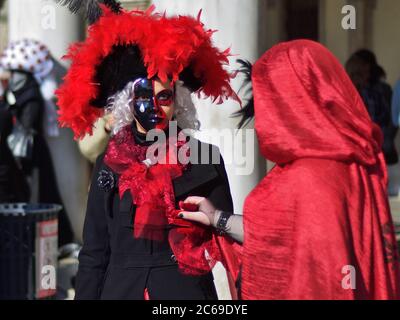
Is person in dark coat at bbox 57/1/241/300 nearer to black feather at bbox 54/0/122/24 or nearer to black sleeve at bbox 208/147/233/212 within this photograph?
black sleeve at bbox 208/147/233/212

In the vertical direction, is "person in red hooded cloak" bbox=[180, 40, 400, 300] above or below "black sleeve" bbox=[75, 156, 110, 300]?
above

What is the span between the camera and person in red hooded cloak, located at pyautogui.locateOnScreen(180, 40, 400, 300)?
221 centimetres

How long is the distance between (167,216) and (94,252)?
1.06 ft

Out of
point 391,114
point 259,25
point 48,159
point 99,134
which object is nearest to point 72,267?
point 48,159

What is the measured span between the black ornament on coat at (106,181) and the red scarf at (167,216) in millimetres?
31

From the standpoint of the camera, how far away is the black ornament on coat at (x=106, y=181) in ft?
9.63

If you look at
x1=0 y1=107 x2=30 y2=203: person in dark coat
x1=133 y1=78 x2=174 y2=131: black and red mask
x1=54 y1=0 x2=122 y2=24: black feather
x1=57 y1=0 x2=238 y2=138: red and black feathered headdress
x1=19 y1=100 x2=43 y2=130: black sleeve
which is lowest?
x1=0 y1=107 x2=30 y2=203: person in dark coat

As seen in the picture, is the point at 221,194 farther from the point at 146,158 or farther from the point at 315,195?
the point at 315,195

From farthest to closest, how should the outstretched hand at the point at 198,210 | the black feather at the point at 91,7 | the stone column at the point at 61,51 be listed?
the stone column at the point at 61,51 → the black feather at the point at 91,7 → the outstretched hand at the point at 198,210

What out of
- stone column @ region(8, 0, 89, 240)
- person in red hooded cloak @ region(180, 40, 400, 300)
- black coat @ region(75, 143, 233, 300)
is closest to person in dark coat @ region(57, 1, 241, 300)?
black coat @ region(75, 143, 233, 300)

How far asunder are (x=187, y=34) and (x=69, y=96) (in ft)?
1.83

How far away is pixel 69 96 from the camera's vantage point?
3.16 m

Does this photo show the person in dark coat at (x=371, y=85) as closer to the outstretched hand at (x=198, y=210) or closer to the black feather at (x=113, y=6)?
the black feather at (x=113, y=6)

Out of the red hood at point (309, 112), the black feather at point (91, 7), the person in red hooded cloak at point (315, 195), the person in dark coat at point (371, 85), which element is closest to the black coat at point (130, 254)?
the person in red hooded cloak at point (315, 195)
